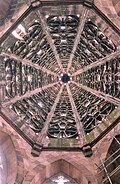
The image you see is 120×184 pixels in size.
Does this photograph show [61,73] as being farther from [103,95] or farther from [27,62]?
[103,95]

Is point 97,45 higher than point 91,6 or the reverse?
the reverse

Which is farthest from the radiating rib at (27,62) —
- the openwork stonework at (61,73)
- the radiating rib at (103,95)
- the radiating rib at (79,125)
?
the radiating rib at (79,125)

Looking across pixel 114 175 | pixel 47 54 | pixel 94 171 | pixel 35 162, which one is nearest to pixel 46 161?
pixel 35 162

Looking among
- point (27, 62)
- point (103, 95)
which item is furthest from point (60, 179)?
point (27, 62)

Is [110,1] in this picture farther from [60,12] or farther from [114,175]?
[114,175]

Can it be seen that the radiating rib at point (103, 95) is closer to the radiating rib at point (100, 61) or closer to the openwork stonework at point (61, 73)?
the openwork stonework at point (61, 73)

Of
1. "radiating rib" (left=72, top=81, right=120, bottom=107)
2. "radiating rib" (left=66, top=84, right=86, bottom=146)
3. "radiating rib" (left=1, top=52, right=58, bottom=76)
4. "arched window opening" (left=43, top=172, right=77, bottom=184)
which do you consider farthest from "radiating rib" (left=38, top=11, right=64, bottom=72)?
"arched window opening" (left=43, top=172, right=77, bottom=184)
